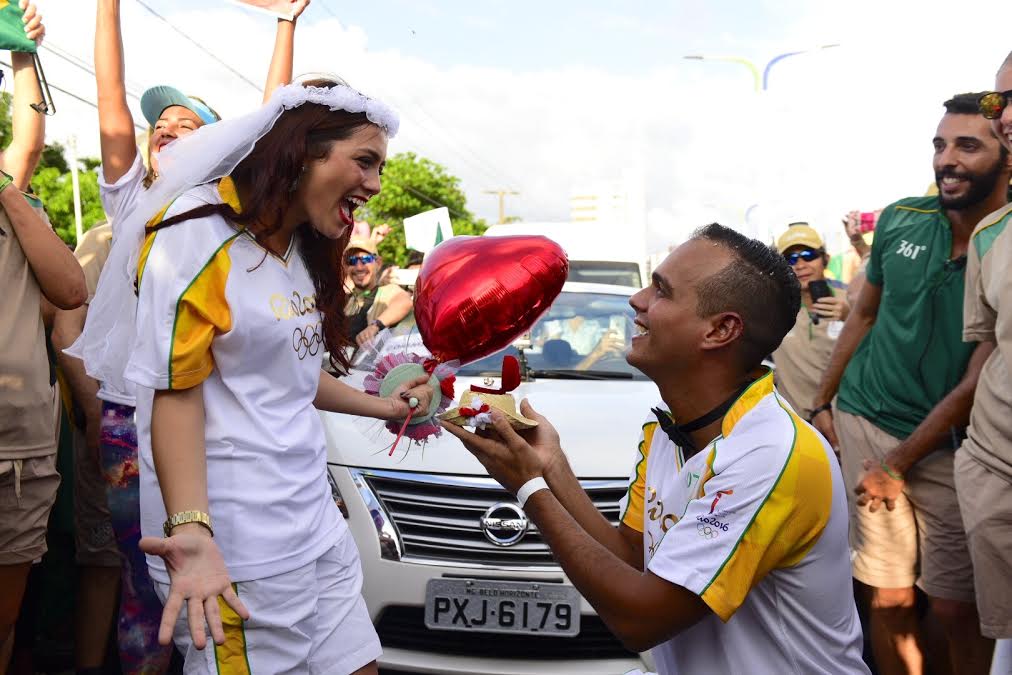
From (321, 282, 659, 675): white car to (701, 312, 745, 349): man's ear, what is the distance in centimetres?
150

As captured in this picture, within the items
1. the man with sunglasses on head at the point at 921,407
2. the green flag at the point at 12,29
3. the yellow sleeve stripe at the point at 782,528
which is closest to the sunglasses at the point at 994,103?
the man with sunglasses on head at the point at 921,407

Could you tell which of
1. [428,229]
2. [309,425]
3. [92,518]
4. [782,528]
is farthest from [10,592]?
[428,229]

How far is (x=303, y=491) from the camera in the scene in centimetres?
222

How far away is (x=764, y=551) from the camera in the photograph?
1807 millimetres

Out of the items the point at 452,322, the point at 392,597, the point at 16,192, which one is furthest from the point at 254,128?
the point at 392,597

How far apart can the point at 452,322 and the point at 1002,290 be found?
176 centimetres

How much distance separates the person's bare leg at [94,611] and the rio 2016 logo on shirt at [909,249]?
3288 millimetres

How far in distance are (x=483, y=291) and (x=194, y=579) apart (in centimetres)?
89

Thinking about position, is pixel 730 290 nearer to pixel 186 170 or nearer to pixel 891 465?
pixel 186 170

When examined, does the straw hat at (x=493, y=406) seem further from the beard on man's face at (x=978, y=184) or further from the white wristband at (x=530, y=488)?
the beard on man's face at (x=978, y=184)

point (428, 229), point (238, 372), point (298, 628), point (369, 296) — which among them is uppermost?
point (428, 229)

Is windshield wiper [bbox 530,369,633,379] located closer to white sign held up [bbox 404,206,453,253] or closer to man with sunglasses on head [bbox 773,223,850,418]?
man with sunglasses on head [bbox 773,223,850,418]

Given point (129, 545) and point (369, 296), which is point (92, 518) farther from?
point (369, 296)

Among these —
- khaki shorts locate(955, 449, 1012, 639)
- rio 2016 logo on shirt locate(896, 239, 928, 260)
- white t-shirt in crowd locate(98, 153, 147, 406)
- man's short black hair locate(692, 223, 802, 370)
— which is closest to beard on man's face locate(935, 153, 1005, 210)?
rio 2016 logo on shirt locate(896, 239, 928, 260)
